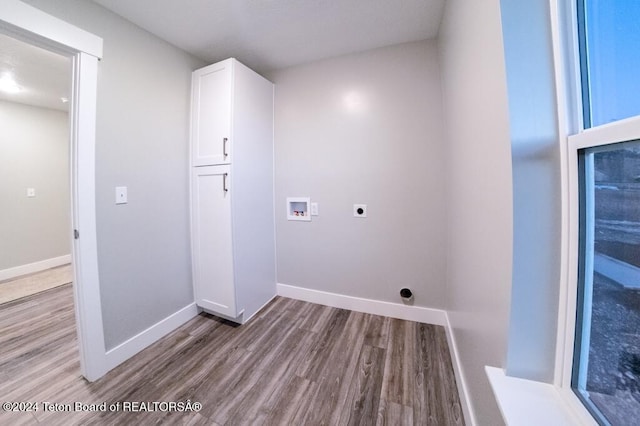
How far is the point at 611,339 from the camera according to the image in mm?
537

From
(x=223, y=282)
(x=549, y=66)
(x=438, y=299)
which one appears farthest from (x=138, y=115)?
(x=438, y=299)

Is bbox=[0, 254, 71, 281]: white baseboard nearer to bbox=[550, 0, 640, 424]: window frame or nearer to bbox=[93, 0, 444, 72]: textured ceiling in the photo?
bbox=[93, 0, 444, 72]: textured ceiling

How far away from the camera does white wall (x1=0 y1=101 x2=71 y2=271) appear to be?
2852 mm

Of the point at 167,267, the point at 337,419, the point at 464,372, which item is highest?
the point at 167,267

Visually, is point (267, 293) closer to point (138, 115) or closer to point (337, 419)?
point (337, 419)

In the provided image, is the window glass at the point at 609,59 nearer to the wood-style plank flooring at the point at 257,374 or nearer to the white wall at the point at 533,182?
the white wall at the point at 533,182

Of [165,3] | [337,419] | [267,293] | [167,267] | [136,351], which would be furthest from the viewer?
[267,293]

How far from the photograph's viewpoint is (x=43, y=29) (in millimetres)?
1159

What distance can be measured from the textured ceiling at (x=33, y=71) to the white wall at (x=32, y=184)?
11.8 inches

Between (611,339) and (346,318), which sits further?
(346,318)

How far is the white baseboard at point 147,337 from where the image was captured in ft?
4.75

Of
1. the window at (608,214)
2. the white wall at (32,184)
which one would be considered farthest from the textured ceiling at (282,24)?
the white wall at (32,184)

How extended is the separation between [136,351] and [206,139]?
1722 mm

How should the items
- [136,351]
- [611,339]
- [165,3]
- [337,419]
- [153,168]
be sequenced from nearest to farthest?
1. [611,339]
2. [337,419]
3. [165,3]
4. [136,351]
5. [153,168]
